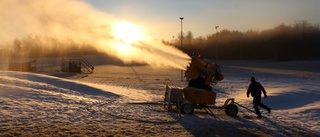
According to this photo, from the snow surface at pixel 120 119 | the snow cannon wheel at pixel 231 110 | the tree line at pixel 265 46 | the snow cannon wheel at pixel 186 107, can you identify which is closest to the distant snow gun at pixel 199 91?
the snow cannon wheel at pixel 231 110

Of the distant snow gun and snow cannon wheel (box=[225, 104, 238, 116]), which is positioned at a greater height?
the distant snow gun

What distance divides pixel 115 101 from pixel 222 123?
7199 mm

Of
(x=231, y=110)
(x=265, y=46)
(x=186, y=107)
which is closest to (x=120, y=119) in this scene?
(x=186, y=107)

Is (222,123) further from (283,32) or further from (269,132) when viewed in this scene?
(283,32)

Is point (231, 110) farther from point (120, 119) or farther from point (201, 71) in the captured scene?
point (120, 119)

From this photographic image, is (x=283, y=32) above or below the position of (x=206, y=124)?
above

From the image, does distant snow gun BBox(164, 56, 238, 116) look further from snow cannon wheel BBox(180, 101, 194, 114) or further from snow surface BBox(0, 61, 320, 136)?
snow surface BBox(0, 61, 320, 136)

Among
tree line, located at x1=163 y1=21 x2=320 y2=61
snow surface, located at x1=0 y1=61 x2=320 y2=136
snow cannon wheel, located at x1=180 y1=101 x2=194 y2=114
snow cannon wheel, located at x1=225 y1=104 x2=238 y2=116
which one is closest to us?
Answer: snow surface, located at x1=0 y1=61 x2=320 y2=136

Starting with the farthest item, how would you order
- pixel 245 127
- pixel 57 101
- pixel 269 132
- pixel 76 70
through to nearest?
pixel 76 70 → pixel 57 101 → pixel 245 127 → pixel 269 132

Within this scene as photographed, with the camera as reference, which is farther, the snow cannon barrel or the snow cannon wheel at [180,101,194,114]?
the snow cannon barrel

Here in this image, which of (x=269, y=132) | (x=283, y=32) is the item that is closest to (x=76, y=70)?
(x=269, y=132)

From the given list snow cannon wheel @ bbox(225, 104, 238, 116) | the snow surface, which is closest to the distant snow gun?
snow cannon wheel @ bbox(225, 104, 238, 116)

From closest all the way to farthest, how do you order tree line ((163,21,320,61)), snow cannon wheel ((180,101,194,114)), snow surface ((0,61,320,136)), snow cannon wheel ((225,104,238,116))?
snow surface ((0,61,320,136)) < snow cannon wheel ((180,101,194,114)) < snow cannon wheel ((225,104,238,116)) < tree line ((163,21,320,61))

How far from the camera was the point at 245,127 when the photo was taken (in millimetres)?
13648
